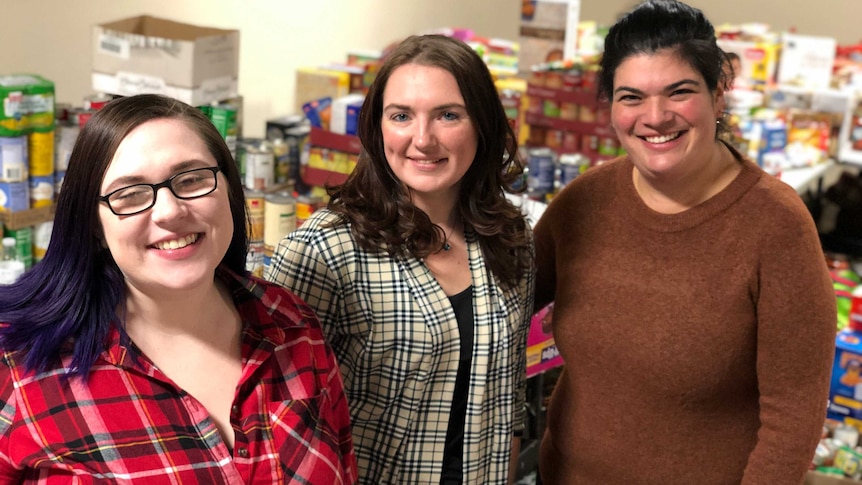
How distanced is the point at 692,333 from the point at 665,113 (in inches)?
16.5

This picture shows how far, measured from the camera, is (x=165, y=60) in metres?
3.42

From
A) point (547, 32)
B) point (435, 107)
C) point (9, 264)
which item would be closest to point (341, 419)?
point (435, 107)

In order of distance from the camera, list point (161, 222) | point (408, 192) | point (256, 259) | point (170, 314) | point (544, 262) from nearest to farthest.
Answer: point (161, 222)
point (170, 314)
point (408, 192)
point (544, 262)
point (256, 259)

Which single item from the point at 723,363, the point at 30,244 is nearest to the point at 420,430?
the point at 723,363

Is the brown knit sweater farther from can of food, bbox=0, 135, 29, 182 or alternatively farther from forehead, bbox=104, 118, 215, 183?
can of food, bbox=0, 135, 29, 182

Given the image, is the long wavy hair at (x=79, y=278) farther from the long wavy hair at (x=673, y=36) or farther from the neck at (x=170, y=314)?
the long wavy hair at (x=673, y=36)

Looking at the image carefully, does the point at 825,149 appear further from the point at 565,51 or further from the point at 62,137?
the point at 62,137

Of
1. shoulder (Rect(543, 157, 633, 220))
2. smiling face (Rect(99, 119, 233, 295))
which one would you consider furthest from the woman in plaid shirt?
smiling face (Rect(99, 119, 233, 295))

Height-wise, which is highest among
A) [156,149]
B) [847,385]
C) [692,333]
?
[156,149]

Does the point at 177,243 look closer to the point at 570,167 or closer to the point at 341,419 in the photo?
the point at 341,419

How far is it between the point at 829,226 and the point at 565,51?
1883 millimetres

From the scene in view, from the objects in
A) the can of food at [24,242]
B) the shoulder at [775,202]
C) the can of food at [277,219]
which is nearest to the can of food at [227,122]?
the can of food at [277,219]

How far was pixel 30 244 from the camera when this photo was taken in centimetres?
321

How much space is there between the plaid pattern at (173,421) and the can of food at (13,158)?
1.81 meters
